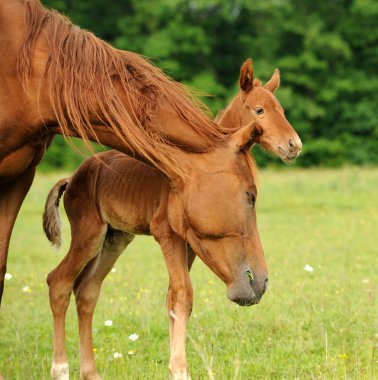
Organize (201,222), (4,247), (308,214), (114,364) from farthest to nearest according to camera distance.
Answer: (308,214) < (114,364) < (4,247) < (201,222)

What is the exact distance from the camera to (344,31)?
31.2m

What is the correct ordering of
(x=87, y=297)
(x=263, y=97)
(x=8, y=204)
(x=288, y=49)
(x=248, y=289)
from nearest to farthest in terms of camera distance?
(x=248, y=289) → (x=8, y=204) → (x=87, y=297) → (x=263, y=97) → (x=288, y=49)

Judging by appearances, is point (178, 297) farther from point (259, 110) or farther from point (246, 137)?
point (259, 110)

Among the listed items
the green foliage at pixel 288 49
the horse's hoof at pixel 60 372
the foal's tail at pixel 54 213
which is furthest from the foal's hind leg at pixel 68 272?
the green foliage at pixel 288 49

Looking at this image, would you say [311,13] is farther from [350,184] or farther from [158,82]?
[158,82]

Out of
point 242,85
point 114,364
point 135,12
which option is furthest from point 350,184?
point 135,12

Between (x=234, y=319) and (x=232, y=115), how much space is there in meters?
1.90

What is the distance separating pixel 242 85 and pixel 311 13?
2680cm

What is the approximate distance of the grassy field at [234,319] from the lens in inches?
192

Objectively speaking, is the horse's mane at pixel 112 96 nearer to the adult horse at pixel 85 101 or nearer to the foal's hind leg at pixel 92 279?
the adult horse at pixel 85 101

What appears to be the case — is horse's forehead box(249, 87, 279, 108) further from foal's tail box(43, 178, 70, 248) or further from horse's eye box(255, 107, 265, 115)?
foal's tail box(43, 178, 70, 248)

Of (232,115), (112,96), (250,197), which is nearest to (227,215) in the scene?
(250,197)

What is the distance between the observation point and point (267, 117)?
6.09 m

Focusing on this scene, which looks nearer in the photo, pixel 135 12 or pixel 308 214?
pixel 308 214
